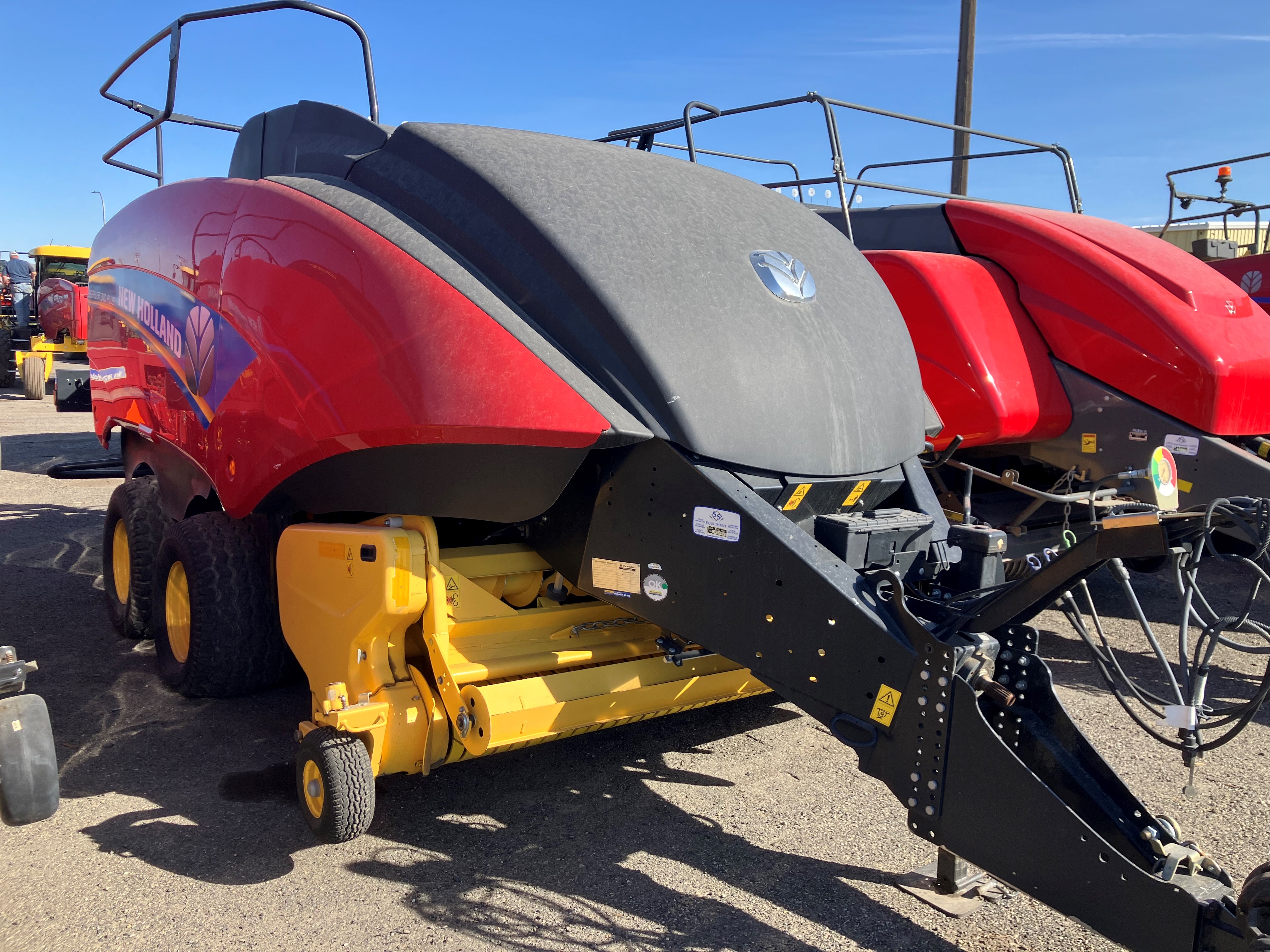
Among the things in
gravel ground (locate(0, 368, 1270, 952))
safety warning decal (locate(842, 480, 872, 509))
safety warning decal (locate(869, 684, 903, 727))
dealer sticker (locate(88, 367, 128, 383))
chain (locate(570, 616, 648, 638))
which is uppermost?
dealer sticker (locate(88, 367, 128, 383))

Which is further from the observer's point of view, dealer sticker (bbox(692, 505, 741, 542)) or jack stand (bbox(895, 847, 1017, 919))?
jack stand (bbox(895, 847, 1017, 919))

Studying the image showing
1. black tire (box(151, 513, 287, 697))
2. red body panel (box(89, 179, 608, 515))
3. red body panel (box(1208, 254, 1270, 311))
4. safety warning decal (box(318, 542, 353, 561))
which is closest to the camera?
red body panel (box(89, 179, 608, 515))

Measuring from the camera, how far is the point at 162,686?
4547mm

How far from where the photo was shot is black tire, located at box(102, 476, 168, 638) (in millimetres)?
4980

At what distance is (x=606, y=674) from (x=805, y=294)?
1.32 meters

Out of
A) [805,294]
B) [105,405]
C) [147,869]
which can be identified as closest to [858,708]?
[805,294]

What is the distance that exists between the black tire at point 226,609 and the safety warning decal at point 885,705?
8.52 feet

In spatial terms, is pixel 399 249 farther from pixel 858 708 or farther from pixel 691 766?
pixel 691 766

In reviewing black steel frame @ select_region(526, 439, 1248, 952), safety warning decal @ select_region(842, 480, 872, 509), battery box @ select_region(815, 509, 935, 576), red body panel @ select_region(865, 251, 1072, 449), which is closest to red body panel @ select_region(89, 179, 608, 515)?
black steel frame @ select_region(526, 439, 1248, 952)

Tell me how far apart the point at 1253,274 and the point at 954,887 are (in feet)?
23.3

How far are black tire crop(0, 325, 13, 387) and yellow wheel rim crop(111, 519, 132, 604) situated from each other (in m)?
18.3

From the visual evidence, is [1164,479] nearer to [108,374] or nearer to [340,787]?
[340,787]

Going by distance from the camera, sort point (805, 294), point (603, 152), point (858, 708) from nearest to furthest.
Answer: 1. point (858, 708)
2. point (805, 294)
3. point (603, 152)

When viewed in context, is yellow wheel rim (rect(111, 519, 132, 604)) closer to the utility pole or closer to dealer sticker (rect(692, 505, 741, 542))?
dealer sticker (rect(692, 505, 741, 542))
